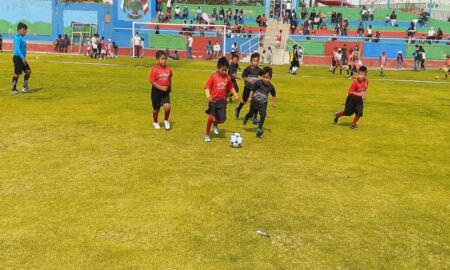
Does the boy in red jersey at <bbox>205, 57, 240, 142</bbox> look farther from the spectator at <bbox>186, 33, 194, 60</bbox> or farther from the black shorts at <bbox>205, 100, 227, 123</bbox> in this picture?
the spectator at <bbox>186, 33, 194, 60</bbox>

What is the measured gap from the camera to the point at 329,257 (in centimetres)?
538

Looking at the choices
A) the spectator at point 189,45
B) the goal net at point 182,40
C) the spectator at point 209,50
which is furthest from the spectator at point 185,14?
the spectator at point 209,50

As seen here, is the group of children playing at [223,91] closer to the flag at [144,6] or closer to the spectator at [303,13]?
the spectator at [303,13]

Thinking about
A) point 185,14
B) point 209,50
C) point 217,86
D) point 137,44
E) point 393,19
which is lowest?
point 217,86

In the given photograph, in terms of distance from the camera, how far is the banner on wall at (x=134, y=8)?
49.9 metres

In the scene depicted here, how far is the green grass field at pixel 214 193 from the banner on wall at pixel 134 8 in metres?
38.5

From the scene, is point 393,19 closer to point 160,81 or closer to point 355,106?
point 355,106

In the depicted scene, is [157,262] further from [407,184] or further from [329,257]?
[407,184]

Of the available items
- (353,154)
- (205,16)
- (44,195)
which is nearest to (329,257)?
(44,195)

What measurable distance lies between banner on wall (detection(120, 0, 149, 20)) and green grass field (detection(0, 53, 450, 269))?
1514 inches

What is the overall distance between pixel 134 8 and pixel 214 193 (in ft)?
154

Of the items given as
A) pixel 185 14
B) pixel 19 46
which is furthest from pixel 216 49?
pixel 19 46

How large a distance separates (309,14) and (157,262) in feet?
160

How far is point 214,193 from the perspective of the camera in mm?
7258
